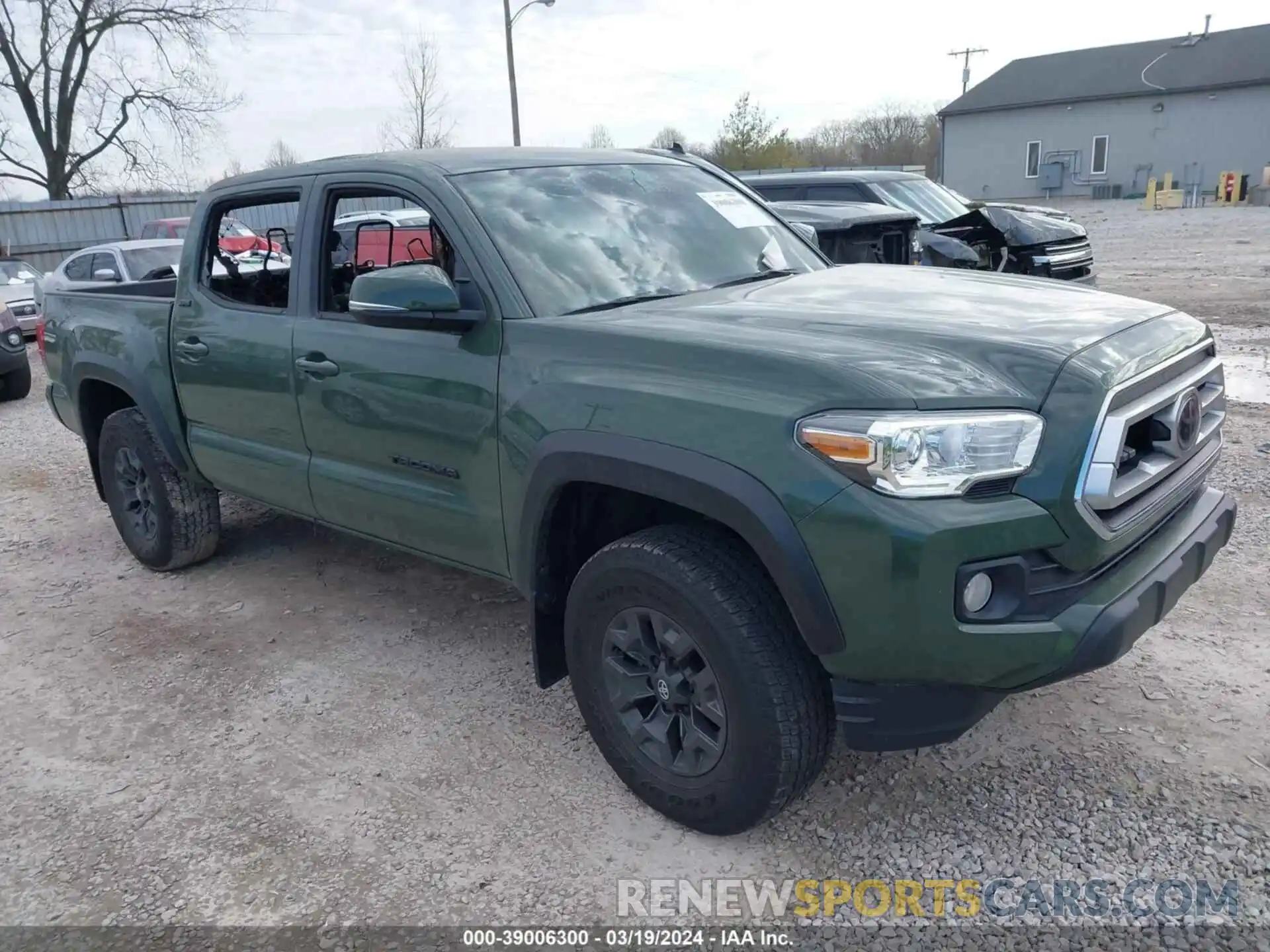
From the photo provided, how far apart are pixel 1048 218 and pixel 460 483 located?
8.77m

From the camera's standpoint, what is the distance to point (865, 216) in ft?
26.1

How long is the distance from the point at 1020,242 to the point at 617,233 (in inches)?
284

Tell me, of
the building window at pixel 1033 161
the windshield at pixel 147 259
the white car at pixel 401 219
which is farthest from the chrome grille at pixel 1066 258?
the building window at pixel 1033 161

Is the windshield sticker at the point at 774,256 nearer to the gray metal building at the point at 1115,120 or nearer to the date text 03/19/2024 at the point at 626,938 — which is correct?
the date text 03/19/2024 at the point at 626,938

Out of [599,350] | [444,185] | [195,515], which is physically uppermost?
[444,185]

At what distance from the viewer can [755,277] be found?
3.73m

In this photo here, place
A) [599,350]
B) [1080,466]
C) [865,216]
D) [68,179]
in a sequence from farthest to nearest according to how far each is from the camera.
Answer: [68,179], [865,216], [599,350], [1080,466]

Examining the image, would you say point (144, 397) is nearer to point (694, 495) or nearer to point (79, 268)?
point (694, 495)

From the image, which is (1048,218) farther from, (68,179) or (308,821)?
(68,179)

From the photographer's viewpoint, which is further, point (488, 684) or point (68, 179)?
point (68, 179)

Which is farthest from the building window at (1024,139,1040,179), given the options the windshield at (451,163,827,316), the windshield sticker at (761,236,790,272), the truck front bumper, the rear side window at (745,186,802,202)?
the truck front bumper

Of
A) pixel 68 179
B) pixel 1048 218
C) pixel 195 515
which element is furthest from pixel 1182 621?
pixel 68 179

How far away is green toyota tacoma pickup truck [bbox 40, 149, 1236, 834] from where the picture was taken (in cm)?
233

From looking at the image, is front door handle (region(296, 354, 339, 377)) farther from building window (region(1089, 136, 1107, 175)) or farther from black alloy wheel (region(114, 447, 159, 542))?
building window (region(1089, 136, 1107, 175))
